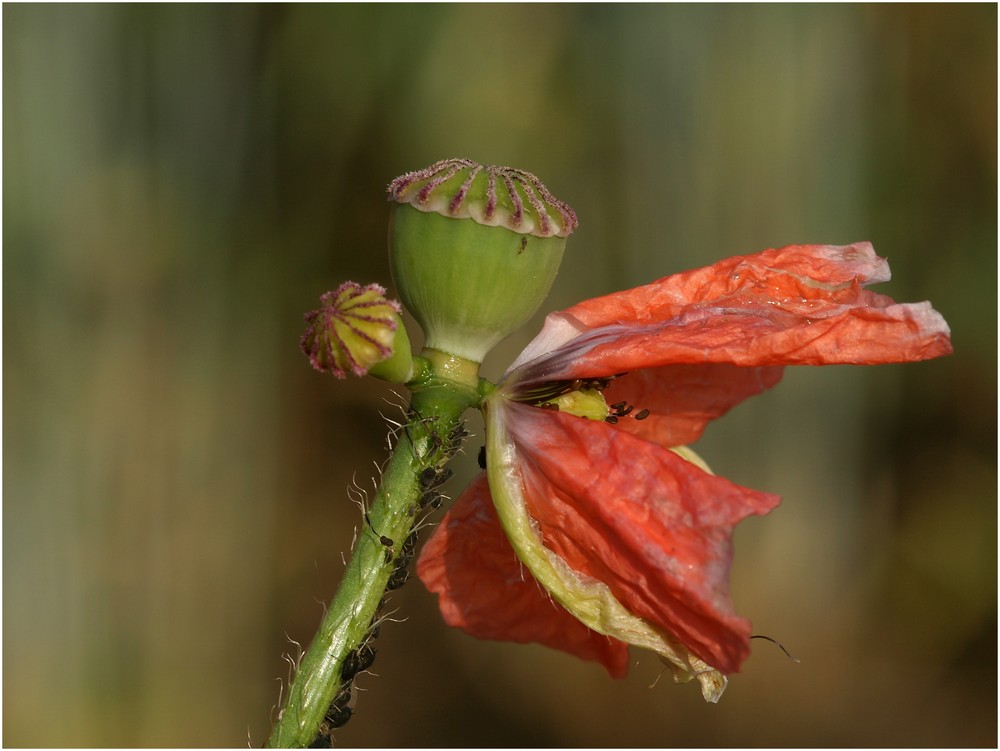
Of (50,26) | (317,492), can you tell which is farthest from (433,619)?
(50,26)

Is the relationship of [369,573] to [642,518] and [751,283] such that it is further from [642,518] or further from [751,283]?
[751,283]

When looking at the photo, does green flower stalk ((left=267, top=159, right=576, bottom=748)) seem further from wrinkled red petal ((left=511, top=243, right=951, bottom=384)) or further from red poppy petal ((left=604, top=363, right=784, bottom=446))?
red poppy petal ((left=604, top=363, right=784, bottom=446))

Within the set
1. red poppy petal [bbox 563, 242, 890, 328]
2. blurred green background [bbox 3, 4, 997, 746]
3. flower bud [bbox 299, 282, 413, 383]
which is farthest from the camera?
blurred green background [bbox 3, 4, 997, 746]

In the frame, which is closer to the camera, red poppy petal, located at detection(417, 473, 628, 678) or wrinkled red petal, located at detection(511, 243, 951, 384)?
wrinkled red petal, located at detection(511, 243, 951, 384)

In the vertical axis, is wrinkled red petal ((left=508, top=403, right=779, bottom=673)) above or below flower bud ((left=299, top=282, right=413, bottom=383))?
below

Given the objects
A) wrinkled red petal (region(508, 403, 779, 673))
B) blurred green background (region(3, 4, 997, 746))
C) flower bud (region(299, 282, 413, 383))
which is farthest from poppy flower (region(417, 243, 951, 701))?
blurred green background (region(3, 4, 997, 746))

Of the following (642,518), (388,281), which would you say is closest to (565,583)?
(642,518)
